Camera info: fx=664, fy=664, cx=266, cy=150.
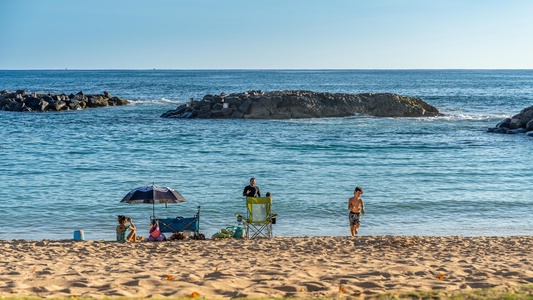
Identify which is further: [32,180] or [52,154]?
[52,154]

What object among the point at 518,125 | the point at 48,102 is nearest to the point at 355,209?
the point at 518,125

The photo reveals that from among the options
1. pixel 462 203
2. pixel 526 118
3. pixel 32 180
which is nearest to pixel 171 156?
pixel 32 180

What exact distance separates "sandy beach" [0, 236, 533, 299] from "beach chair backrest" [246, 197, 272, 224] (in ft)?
2.91

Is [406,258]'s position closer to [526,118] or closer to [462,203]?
[462,203]

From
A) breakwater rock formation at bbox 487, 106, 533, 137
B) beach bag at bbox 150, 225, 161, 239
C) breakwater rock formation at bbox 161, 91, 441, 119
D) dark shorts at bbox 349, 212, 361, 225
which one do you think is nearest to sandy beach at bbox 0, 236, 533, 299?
beach bag at bbox 150, 225, 161, 239

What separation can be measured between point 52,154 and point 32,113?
26.8 metres

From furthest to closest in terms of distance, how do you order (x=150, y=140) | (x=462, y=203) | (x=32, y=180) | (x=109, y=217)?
(x=150, y=140)
(x=32, y=180)
(x=462, y=203)
(x=109, y=217)

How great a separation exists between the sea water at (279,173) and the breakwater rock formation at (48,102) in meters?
12.4

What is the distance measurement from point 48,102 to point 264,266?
173 feet

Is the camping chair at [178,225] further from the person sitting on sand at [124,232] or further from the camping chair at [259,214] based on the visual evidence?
the camping chair at [259,214]

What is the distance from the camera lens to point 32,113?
5644cm

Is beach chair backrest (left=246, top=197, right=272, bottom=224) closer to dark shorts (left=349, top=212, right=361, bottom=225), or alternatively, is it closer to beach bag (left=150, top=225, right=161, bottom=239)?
dark shorts (left=349, top=212, right=361, bottom=225)

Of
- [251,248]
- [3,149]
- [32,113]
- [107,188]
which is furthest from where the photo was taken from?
[32,113]

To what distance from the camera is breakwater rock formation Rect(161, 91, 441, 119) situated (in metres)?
50.1
